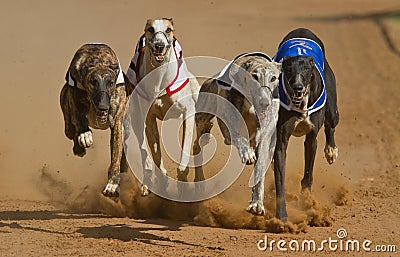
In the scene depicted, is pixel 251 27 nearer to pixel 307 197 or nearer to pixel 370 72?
pixel 370 72

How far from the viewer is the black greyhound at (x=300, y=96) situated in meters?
8.09

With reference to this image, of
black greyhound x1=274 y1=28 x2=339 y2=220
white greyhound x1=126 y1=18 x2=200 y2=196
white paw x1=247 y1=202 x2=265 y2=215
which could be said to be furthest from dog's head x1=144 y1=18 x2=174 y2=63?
white paw x1=247 y1=202 x2=265 y2=215

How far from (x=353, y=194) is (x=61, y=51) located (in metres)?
12.0

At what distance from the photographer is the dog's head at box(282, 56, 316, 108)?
26.2 ft

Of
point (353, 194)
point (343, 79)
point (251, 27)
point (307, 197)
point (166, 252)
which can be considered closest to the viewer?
point (166, 252)

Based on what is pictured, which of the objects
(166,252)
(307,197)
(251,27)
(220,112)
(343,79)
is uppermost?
(251,27)

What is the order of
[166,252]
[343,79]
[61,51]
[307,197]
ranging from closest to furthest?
[166,252] < [307,197] < [343,79] < [61,51]

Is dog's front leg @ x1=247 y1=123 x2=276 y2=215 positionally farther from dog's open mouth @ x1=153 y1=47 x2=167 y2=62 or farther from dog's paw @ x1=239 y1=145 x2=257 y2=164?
dog's open mouth @ x1=153 y1=47 x2=167 y2=62

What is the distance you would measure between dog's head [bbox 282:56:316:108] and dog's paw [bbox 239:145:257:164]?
700 mm

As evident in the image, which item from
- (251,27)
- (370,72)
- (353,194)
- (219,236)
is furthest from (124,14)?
(219,236)

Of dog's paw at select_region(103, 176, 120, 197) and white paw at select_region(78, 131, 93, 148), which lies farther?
white paw at select_region(78, 131, 93, 148)

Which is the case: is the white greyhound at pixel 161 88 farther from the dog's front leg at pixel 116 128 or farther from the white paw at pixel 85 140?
the white paw at pixel 85 140

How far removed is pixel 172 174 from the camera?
10242 millimetres

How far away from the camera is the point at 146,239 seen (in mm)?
7926
